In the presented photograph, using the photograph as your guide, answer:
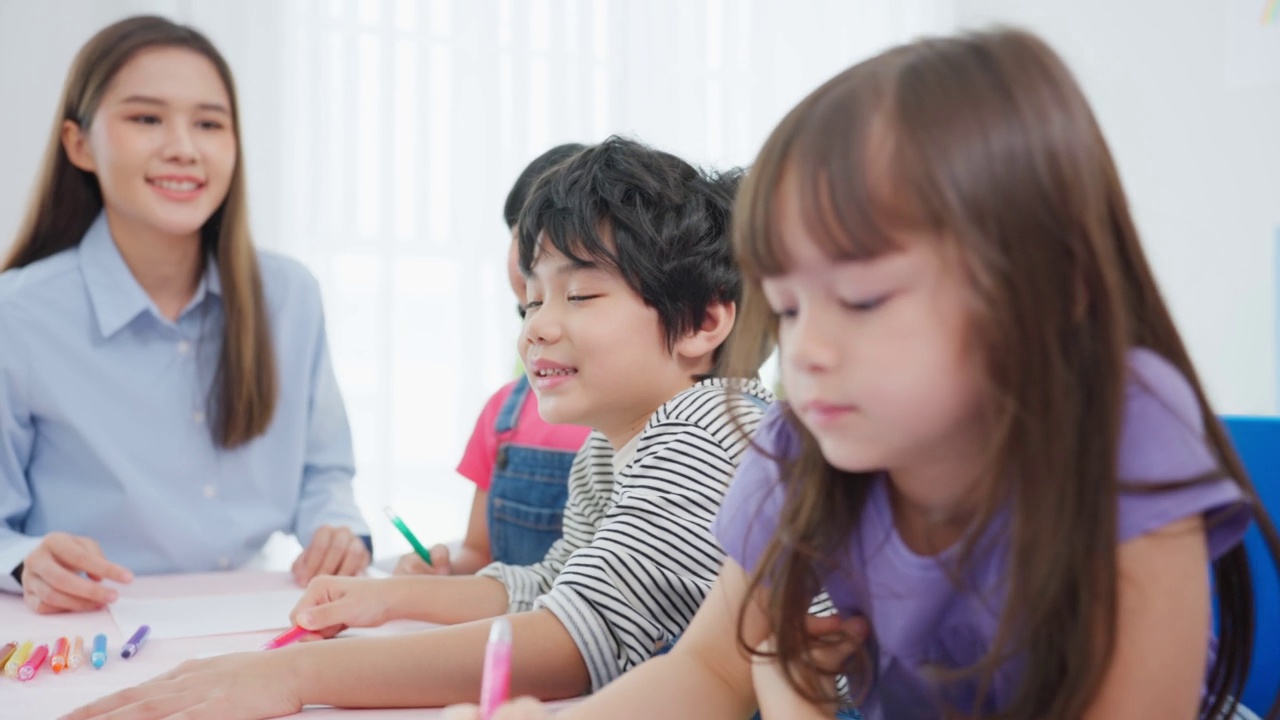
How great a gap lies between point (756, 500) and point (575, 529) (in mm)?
454

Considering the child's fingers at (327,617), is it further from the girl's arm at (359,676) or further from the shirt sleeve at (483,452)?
the shirt sleeve at (483,452)

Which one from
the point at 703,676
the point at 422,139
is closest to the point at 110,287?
the point at 703,676

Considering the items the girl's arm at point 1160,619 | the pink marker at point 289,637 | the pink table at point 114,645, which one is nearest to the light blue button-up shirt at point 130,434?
the pink table at point 114,645

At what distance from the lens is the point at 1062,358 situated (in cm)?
54

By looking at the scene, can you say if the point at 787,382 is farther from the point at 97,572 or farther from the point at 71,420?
the point at 71,420

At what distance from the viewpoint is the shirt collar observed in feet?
4.66

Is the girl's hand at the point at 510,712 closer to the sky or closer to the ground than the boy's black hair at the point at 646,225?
closer to the ground

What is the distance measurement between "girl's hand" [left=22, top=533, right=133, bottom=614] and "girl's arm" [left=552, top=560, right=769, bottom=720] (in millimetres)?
623

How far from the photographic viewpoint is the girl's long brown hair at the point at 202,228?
1471 mm

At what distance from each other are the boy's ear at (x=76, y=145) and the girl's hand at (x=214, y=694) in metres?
0.99

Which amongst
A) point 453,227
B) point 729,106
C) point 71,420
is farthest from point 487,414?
point 729,106

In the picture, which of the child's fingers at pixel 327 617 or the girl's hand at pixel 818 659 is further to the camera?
the child's fingers at pixel 327 617

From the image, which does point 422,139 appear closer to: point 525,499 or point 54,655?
point 525,499

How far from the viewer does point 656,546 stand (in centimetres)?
84
